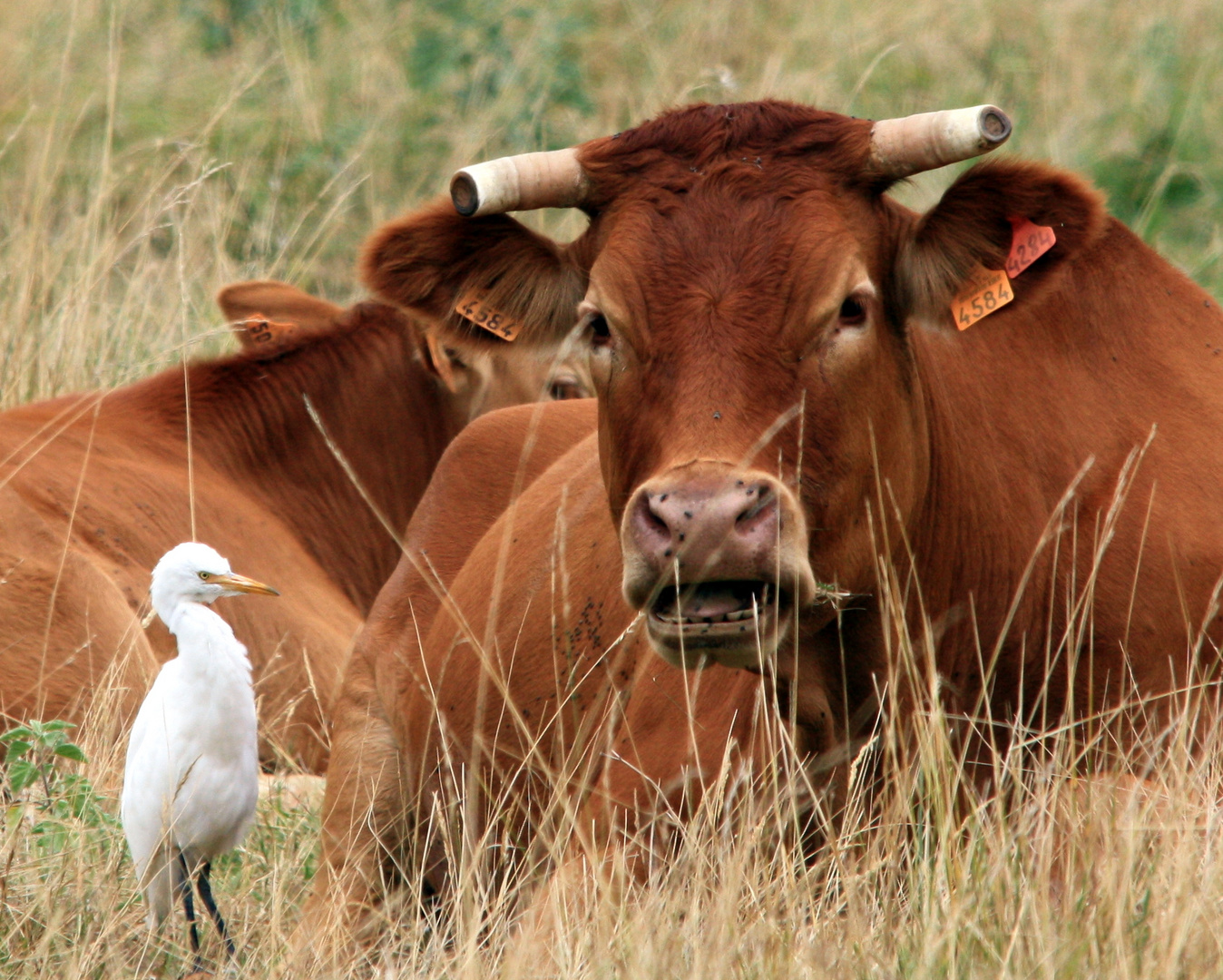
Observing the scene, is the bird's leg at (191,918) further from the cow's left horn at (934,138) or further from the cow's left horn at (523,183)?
the cow's left horn at (934,138)

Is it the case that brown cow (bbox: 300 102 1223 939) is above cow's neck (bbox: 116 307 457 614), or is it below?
above

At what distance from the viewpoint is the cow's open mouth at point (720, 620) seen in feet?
9.82

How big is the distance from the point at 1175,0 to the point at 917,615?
8.43 meters

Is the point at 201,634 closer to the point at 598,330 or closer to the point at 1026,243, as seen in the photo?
the point at 598,330

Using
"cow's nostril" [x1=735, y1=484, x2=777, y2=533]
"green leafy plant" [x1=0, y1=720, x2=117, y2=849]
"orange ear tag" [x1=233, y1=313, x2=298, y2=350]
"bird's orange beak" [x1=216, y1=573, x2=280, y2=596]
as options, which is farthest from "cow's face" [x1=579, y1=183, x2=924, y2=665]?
"orange ear tag" [x1=233, y1=313, x2=298, y2=350]

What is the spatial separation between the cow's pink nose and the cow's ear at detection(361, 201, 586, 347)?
0.95m

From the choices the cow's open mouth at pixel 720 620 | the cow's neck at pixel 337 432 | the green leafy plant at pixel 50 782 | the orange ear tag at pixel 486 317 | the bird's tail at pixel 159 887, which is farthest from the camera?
the cow's neck at pixel 337 432

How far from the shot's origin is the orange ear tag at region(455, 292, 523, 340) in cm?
384

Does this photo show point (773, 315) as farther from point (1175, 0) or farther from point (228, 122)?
point (1175, 0)

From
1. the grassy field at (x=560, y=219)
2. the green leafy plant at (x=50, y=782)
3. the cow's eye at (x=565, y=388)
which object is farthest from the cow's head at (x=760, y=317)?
the cow's eye at (x=565, y=388)

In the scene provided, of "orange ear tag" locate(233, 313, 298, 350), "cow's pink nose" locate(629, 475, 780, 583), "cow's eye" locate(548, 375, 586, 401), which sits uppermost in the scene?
"cow's pink nose" locate(629, 475, 780, 583)

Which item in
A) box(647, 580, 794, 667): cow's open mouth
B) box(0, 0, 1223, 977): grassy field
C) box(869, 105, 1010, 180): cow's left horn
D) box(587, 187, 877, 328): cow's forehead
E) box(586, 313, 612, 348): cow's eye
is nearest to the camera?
box(0, 0, 1223, 977): grassy field

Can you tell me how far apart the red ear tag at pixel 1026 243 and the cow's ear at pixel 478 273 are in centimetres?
88

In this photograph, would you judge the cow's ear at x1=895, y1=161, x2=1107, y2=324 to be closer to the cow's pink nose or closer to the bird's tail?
the cow's pink nose
